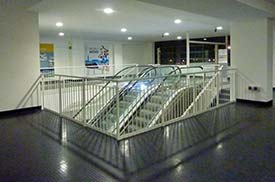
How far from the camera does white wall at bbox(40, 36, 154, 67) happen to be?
43.4ft

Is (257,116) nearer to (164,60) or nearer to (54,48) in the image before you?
(54,48)

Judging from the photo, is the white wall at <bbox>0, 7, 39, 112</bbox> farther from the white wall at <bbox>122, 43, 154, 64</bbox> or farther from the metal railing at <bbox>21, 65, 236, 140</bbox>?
the white wall at <bbox>122, 43, 154, 64</bbox>

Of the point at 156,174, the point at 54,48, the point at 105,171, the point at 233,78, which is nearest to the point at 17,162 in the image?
the point at 105,171

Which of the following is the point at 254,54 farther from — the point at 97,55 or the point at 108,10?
the point at 97,55

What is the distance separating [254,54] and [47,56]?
9.62m

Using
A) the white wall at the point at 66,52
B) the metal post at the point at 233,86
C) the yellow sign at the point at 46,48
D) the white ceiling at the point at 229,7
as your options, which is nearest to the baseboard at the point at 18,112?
the white ceiling at the point at 229,7

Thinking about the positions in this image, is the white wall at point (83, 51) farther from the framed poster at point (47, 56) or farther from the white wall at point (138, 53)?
the framed poster at point (47, 56)

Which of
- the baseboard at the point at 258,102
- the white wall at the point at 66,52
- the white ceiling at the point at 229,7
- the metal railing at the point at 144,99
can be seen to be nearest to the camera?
the white ceiling at the point at 229,7

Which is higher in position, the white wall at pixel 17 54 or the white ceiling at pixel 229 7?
the white ceiling at pixel 229 7

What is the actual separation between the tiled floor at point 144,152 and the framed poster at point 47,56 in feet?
25.6

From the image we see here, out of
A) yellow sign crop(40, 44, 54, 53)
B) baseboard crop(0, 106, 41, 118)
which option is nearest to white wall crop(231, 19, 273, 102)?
baseboard crop(0, 106, 41, 118)

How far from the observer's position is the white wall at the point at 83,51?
13.2 metres

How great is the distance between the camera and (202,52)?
14.7 metres

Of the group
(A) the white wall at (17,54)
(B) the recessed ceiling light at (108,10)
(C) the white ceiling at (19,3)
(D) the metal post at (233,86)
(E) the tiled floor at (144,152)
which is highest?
(B) the recessed ceiling light at (108,10)
